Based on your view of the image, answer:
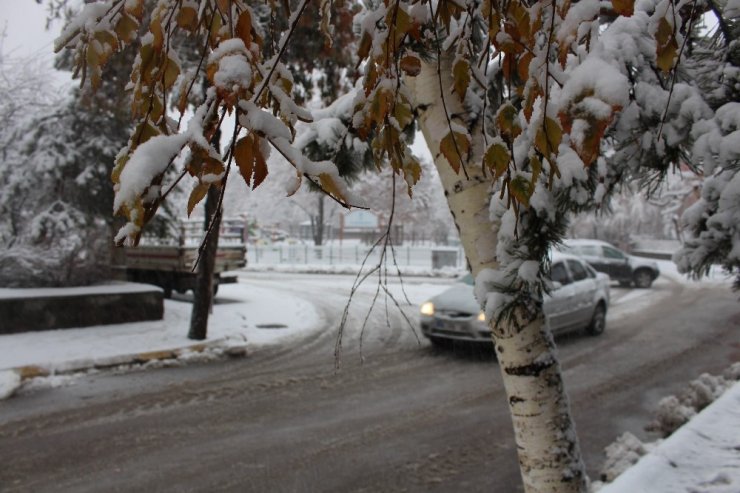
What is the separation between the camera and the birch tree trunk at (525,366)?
8.10 feet

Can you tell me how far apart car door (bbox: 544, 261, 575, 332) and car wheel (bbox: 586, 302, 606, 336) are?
1124 mm

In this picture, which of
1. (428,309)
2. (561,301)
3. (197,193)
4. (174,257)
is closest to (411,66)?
(197,193)

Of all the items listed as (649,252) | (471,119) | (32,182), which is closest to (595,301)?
(471,119)

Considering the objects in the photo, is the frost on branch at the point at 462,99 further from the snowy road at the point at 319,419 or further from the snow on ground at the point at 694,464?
the snowy road at the point at 319,419

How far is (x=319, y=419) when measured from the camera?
6.41 metres

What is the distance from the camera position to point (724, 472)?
343cm

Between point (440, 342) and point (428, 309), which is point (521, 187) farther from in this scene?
point (440, 342)

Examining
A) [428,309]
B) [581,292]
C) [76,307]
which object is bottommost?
[76,307]

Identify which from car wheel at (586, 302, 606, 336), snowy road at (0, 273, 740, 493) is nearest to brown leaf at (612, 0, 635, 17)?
snowy road at (0, 273, 740, 493)

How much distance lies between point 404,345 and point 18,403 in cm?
638

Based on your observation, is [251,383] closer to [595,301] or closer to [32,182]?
[595,301]

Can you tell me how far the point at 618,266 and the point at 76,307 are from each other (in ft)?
60.1

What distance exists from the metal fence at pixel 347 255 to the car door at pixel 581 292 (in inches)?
689

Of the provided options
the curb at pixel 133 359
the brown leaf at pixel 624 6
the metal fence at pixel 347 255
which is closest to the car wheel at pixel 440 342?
the curb at pixel 133 359
